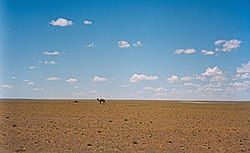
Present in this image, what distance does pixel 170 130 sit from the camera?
29.2 meters

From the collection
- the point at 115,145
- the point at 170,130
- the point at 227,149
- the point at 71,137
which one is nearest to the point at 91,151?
the point at 115,145

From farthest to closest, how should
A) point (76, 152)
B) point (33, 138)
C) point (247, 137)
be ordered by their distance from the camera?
1. point (247, 137)
2. point (33, 138)
3. point (76, 152)

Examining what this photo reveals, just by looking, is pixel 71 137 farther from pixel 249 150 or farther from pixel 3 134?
pixel 249 150

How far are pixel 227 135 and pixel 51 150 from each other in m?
13.0

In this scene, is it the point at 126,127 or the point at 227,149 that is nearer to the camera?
the point at 227,149

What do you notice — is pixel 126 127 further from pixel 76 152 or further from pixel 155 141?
pixel 76 152

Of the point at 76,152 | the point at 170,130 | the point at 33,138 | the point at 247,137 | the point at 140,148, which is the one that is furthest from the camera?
the point at 170,130

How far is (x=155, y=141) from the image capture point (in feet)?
77.3

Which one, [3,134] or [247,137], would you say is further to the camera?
[247,137]

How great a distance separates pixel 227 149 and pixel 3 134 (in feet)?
43.8

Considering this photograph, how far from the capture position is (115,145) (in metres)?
21.8

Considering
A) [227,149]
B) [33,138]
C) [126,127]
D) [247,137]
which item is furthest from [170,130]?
[33,138]

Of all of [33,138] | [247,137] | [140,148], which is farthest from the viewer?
[247,137]

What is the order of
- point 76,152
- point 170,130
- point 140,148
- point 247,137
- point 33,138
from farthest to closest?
point 170,130, point 247,137, point 33,138, point 140,148, point 76,152
